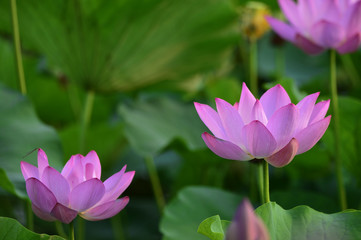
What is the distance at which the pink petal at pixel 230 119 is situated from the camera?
0.54 meters

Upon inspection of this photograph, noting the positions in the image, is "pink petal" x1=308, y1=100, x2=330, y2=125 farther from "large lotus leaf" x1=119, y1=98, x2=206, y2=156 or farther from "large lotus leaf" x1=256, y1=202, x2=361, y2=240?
"large lotus leaf" x1=119, y1=98, x2=206, y2=156

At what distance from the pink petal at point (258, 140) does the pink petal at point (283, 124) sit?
1cm

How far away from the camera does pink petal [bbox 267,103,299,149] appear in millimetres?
526

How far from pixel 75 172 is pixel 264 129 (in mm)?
186

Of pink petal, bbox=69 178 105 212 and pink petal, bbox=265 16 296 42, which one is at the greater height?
pink petal, bbox=265 16 296 42

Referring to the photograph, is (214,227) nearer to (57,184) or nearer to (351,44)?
(57,184)

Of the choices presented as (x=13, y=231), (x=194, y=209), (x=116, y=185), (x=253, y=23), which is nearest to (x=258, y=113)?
(x=116, y=185)

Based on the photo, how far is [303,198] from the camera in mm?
1001

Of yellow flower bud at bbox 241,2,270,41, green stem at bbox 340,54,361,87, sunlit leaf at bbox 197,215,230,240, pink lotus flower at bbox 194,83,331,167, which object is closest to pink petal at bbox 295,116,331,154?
pink lotus flower at bbox 194,83,331,167

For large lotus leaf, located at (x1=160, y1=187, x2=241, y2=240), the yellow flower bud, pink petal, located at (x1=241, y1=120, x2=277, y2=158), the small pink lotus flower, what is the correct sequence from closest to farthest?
the small pink lotus flower < pink petal, located at (x1=241, y1=120, x2=277, y2=158) < large lotus leaf, located at (x1=160, y1=187, x2=241, y2=240) < the yellow flower bud

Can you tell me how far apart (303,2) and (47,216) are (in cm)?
46

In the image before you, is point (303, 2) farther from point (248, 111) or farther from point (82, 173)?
point (82, 173)

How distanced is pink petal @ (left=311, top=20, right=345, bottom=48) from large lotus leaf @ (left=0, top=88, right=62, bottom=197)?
0.41 m

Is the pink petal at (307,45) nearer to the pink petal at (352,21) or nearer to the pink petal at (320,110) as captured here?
the pink petal at (352,21)
